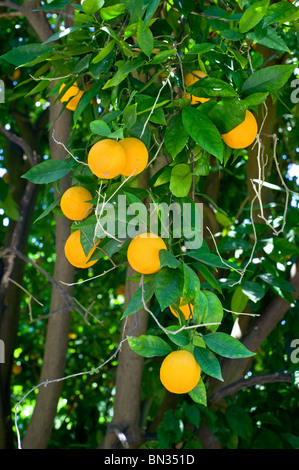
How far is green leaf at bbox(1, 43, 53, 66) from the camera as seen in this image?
768 mm

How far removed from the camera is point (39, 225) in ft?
5.08

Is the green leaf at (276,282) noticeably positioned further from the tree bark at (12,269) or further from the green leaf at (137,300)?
the tree bark at (12,269)

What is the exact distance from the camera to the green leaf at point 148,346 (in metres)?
0.64

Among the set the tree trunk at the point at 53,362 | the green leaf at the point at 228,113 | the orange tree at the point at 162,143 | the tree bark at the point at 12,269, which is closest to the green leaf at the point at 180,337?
the orange tree at the point at 162,143

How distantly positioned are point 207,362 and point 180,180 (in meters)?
0.24

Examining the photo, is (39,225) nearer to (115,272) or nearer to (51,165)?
(115,272)

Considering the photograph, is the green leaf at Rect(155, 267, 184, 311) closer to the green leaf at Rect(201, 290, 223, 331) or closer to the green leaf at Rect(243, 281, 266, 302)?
the green leaf at Rect(201, 290, 223, 331)

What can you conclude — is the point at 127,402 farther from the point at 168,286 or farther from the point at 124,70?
the point at 124,70

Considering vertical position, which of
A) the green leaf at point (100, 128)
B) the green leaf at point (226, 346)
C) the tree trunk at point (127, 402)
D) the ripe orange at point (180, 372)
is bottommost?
the tree trunk at point (127, 402)

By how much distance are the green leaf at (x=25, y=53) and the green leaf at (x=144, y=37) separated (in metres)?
0.18

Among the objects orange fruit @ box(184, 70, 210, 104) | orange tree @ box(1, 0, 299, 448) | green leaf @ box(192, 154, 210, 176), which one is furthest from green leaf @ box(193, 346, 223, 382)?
orange fruit @ box(184, 70, 210, 104)

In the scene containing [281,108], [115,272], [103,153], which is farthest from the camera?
[115,272]
